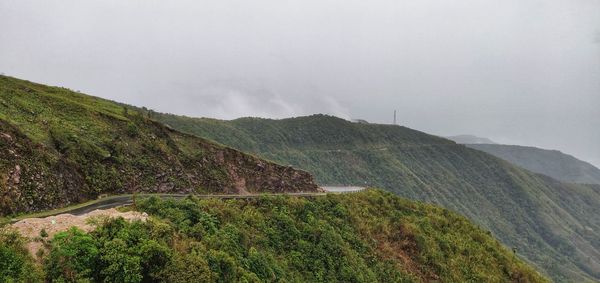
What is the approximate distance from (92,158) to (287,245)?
1580cm

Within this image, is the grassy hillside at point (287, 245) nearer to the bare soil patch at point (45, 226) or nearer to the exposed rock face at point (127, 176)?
the bare soil patch at point (45, 226)

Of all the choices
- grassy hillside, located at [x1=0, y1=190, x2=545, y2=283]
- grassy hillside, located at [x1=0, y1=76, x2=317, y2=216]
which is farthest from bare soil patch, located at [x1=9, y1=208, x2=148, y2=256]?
grassy hillside, located at [x1=0, y1=76, x2=317, y2=216]

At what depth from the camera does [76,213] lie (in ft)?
80.9

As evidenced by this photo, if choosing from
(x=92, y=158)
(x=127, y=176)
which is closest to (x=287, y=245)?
(x=127, y=176)

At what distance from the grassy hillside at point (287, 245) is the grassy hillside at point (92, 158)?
22.1 feet

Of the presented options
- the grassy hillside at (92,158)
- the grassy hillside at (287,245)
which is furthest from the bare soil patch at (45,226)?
the grassy hillside at (92,158)

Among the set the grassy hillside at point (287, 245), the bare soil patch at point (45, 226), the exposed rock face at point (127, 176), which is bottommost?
the grassy hillside at point (287, 245)

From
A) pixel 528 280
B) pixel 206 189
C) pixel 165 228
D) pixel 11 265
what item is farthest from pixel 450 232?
pixel 11 265

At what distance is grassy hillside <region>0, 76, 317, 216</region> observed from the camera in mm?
25344

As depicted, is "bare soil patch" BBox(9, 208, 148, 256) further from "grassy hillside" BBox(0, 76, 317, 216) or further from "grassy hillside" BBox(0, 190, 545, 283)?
"grassy hillside" BBox(0, 76, 317, 216)

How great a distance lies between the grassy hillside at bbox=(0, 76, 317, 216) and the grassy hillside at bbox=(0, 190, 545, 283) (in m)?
6.72

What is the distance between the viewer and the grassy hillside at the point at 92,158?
83.1 ft

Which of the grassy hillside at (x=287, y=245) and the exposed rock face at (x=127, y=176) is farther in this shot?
the exposed rock face at (x=127, y=176)

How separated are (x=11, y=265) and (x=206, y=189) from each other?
25549 mm
